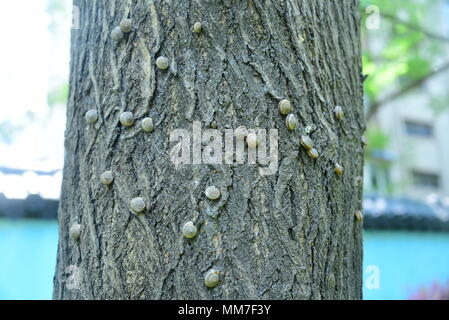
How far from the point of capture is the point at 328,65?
1610 mm

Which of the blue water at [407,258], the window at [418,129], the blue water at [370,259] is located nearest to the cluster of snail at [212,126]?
the blue water at [370,259]

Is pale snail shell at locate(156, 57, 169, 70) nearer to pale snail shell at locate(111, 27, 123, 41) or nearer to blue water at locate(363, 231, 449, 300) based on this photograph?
pale snail shell at locate(111, 27, 123, 41)

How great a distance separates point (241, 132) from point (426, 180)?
15790 millimetres

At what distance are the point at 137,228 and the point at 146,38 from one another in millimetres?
511

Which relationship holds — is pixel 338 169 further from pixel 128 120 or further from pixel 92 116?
pixel 92 116

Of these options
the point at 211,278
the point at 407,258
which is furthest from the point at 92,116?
the point at 407,258

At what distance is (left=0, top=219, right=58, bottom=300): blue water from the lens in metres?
4.43

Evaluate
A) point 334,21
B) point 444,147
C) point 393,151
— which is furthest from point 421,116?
point 334,21

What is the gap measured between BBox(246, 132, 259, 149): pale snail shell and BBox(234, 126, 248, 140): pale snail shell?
0.01 metres

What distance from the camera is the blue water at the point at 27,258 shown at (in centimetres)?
443

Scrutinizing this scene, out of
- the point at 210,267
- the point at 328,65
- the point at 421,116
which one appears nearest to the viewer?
the point at 210,267

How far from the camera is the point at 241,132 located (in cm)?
143

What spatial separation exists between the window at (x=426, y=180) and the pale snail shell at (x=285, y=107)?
49.6ft
